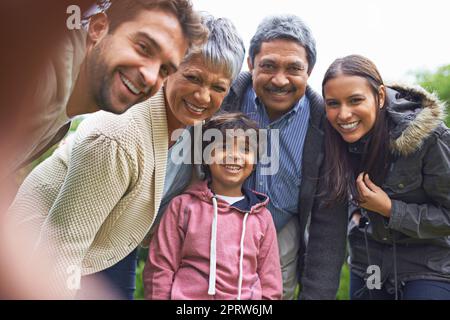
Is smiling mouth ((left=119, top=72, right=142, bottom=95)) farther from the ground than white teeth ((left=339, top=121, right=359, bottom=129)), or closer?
farther from the ground

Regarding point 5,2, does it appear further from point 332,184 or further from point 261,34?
point 332,184

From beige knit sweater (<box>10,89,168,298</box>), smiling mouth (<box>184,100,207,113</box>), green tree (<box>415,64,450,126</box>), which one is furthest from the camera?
green tree (<box>415,64,450,126</box>)

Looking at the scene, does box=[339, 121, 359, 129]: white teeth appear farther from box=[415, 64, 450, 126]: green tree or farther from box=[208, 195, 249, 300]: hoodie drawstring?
box=[208, 195, 249, 300]: hoodie drawstring

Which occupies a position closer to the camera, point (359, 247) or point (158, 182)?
point (158, 182)

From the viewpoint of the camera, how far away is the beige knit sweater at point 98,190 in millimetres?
2686

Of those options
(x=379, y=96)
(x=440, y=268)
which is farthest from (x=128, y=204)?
(x=440, y=268)

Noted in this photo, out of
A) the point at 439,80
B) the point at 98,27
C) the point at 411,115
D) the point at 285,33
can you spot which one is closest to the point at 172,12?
the point at 98,27

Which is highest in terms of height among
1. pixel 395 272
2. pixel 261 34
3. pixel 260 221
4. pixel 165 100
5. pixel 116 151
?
pixel 261 34

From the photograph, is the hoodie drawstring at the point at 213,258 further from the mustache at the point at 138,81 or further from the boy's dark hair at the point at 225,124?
the mustache at the point at 138,81

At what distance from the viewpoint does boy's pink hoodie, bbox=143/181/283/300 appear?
2.76 m

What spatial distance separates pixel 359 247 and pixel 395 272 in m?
0.19

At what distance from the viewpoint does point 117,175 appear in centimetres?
269

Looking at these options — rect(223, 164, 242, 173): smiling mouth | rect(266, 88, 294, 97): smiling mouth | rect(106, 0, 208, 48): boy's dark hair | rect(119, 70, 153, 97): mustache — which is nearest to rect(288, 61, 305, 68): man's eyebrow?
rect(266, 88, 294, 97): smiling mouth

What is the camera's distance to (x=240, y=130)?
2836mm
